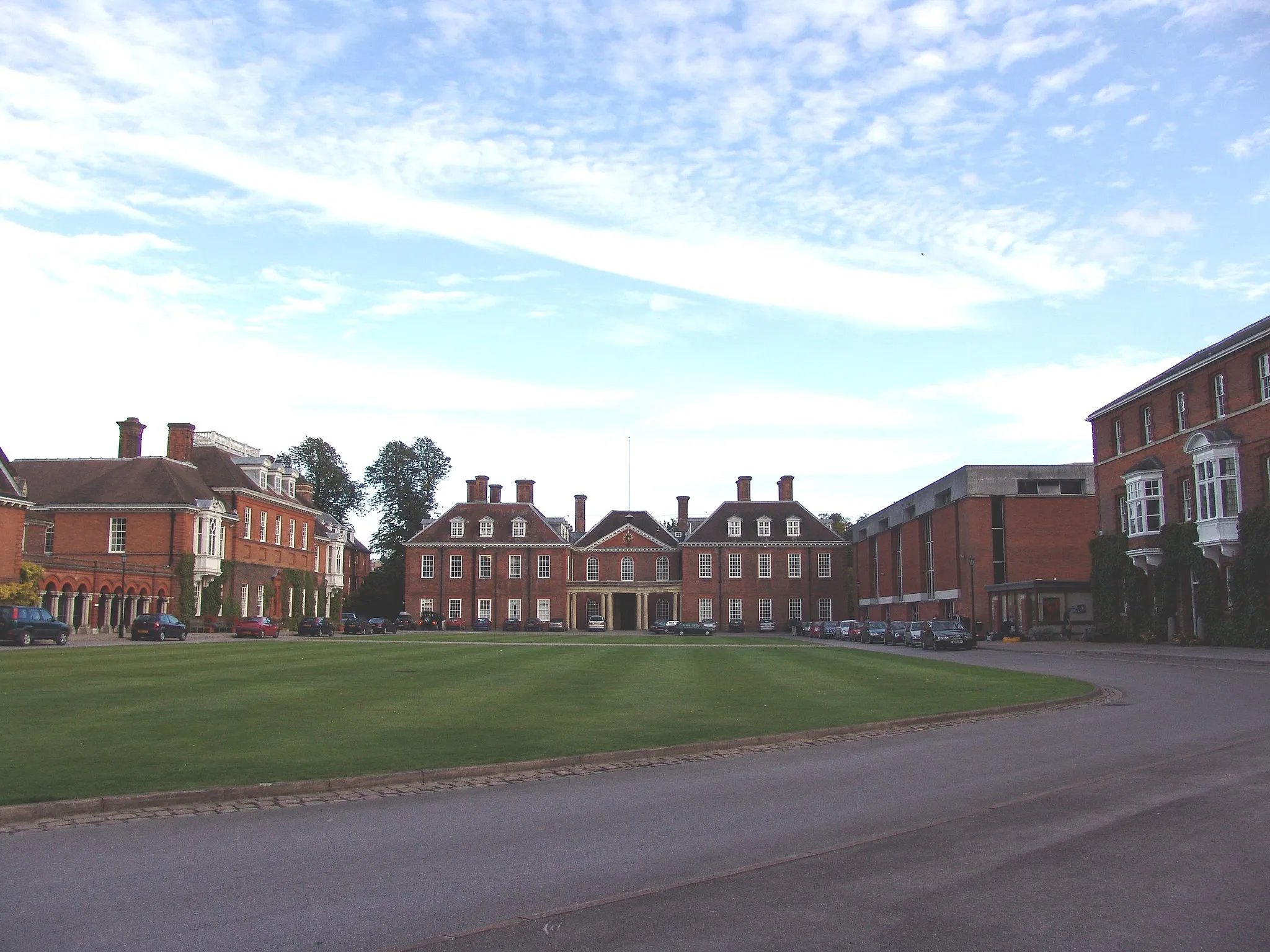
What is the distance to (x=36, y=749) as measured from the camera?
12.5m

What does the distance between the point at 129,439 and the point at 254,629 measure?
17.8m

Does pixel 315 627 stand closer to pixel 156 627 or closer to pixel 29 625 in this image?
pixel 156 627

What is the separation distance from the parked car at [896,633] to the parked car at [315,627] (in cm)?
3379

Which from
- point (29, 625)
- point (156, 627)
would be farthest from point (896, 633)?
point (29, 625)

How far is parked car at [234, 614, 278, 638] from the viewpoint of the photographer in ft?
→ 187

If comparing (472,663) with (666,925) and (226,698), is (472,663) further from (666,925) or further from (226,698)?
(666,925)

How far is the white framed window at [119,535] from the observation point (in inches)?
2421

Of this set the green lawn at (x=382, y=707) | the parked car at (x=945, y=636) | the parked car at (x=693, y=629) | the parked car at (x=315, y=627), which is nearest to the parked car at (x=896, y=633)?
the parked car at (x=945, y=636)

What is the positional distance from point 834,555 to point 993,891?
286ft

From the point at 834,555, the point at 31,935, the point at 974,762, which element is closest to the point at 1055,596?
the point at 834,555

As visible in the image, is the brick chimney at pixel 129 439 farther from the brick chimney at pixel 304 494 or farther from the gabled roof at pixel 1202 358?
the gabled roof at pixel 1202 358

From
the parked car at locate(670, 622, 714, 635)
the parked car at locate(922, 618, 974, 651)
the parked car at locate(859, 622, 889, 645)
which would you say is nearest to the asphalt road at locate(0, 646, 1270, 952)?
the parked car at locate(922, 618, 974, 651)

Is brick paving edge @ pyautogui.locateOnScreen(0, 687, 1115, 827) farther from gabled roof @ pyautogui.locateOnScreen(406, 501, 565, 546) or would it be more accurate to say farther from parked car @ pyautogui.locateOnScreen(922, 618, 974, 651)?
gabled roof @ pyautogui.locateOnScreen(406, 501, 565, 546)

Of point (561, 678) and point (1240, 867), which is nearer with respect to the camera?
point (1240, 867)
